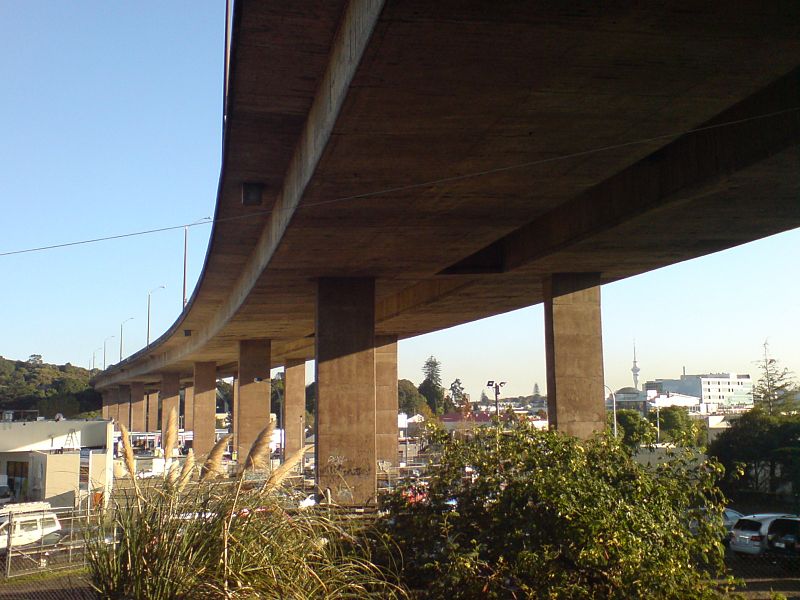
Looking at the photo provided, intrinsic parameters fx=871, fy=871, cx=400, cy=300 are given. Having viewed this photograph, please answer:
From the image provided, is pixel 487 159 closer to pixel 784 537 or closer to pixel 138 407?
pixel 784 537

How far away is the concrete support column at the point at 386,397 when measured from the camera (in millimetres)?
47031

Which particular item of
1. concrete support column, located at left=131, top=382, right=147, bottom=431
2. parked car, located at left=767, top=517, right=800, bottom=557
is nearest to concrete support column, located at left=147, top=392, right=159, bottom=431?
concrete support column, located at left=131, top=382, right=147, bottom=431

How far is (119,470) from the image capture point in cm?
707

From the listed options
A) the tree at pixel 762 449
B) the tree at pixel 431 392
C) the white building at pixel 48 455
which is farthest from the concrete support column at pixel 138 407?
the tree at pixel 762 449

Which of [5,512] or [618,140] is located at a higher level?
[618,140]

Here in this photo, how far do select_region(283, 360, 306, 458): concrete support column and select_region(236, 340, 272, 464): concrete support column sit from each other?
422cm

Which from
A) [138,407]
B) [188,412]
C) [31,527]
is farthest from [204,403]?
[138,407]

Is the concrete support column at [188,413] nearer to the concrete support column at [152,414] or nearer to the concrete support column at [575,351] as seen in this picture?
the concrete support column at [152,414]

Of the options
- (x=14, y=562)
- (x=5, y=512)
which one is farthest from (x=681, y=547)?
(x=5, y=512)

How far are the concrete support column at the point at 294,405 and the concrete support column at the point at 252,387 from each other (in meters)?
4.22

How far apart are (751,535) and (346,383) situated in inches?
473

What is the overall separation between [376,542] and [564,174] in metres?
8.19

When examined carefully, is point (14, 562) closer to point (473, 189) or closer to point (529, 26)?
point (473, 189)

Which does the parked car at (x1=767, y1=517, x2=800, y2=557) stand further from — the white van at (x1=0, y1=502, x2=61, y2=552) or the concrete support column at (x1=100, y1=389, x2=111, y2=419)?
the concrete support column at (x1=100, y1=389, x2=111, y2=419)
